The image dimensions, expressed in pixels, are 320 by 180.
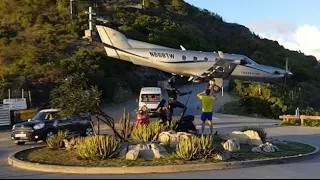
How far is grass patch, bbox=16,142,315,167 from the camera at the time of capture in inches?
523

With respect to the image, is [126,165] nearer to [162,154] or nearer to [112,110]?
[162,154]

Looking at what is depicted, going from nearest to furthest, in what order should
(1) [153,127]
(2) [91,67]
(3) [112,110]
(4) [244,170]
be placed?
1. (4) [244,170]
2. (1) [153,127]
3. (3) [112,110]
4. (2) [91,67]

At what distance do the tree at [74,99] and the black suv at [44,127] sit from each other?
4225 millimetres

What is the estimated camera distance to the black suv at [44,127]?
21.5 metres

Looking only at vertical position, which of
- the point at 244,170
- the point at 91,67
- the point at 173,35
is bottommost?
the point at 244,170

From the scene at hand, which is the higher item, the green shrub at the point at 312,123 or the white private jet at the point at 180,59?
the white private jet at the point at 180,59

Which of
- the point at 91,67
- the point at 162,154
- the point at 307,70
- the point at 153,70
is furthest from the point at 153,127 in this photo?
the point at 307,70

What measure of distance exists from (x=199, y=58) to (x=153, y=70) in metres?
9.79

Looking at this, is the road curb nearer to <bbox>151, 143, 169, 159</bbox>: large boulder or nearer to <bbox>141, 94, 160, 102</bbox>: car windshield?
<bbox>151, 143, 169, 159</bbox>: large boulder

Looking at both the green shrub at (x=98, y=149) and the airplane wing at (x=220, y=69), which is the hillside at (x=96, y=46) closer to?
the airplane wing at (x=220, y=69)

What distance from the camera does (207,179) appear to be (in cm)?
1102

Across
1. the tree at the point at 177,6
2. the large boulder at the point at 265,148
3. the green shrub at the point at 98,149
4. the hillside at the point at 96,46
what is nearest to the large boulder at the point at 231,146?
the large boulder at the point at 265,148

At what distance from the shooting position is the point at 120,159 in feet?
45.5

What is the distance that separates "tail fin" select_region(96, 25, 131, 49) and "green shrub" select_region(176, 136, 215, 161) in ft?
115
